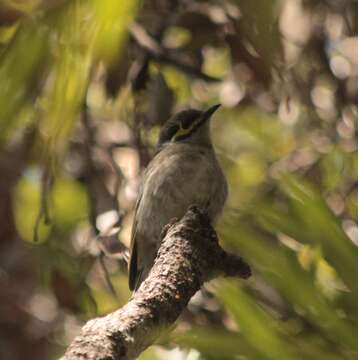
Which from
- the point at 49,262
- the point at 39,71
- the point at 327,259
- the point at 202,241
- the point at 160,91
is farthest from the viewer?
the point at 160,91

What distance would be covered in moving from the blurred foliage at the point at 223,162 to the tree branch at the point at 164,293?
0.10 m

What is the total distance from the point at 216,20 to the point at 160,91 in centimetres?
61

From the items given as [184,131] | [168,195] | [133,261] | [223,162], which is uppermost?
[168,195]

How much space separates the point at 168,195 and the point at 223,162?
1.45m

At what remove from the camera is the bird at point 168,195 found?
196 inches

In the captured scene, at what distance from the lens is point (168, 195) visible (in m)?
5.07

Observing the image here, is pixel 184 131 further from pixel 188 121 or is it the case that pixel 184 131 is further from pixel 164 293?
pixel 164 293

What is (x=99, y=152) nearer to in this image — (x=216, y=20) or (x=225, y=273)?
(x=216, y=20)

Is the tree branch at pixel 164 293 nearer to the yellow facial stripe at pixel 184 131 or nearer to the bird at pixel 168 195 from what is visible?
the bird at pixel 168 195

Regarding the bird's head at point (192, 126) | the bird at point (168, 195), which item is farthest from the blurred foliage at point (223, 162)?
the bird's head at point (192, 126)

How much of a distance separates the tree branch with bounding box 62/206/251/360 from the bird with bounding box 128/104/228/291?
1.87 meters

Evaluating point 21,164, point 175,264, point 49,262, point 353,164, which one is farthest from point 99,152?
point 175,264

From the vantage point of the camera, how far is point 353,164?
5.47 m

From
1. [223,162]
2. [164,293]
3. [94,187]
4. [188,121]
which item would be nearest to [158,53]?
[94,187]
